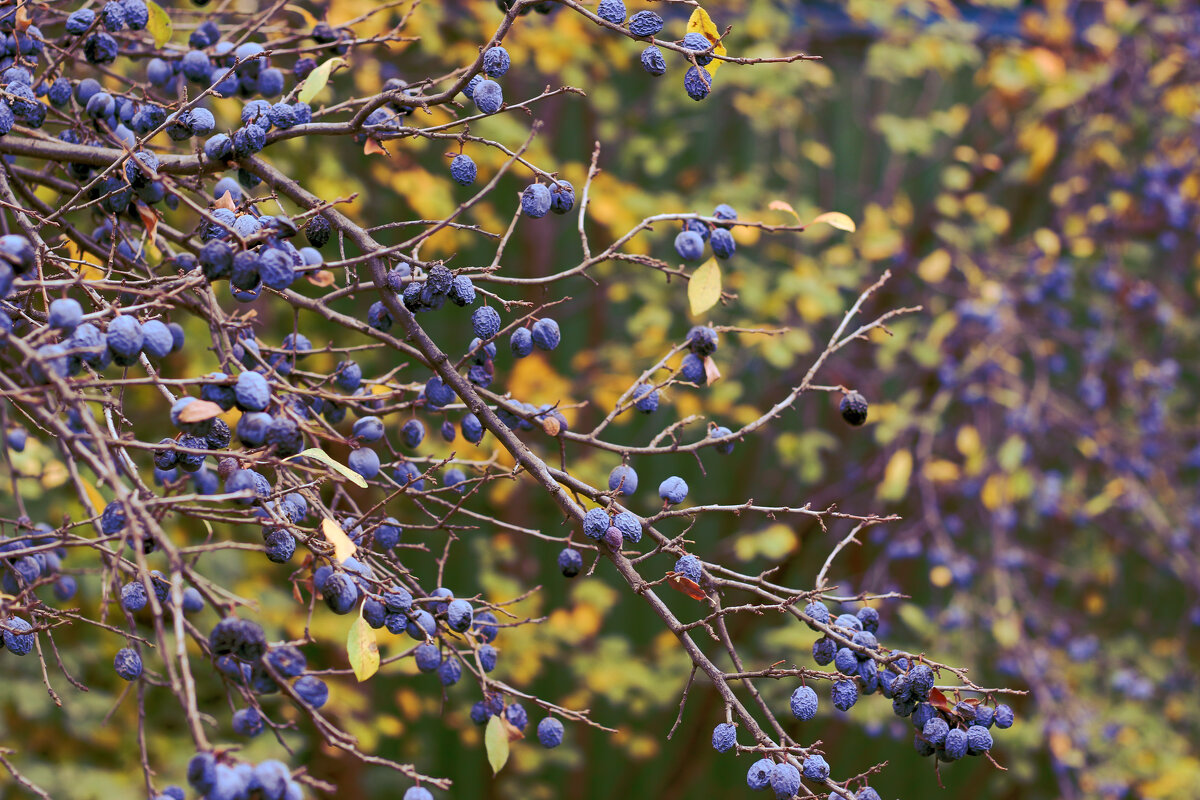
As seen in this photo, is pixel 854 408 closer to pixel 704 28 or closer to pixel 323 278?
pixel 704 28

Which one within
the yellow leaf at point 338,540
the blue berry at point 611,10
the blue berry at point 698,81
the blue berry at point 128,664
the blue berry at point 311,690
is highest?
the blue berry at point 611,10

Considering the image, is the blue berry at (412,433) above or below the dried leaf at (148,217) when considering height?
below

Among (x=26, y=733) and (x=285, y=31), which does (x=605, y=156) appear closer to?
(x=285, y=31)

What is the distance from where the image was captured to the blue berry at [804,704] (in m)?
1.10

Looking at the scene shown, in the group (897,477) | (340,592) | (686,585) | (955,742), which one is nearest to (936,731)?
(955,742)

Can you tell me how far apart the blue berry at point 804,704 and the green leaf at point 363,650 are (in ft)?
1.43

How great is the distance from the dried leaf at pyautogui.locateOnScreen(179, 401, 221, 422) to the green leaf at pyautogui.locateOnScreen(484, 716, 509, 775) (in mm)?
496

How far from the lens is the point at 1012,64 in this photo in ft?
10.3

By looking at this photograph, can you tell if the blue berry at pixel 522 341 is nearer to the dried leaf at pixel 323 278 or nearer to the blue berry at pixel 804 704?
the dried leaf at pixel 323 278

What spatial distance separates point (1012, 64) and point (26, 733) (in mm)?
3300

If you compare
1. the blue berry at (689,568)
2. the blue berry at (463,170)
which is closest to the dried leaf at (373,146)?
the blue berry at (463,170)

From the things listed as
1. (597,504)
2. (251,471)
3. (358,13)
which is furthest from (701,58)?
(358,13)

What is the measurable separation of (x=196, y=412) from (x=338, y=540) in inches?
6.7

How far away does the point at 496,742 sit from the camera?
3.96ft
